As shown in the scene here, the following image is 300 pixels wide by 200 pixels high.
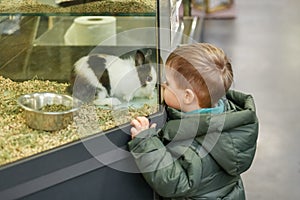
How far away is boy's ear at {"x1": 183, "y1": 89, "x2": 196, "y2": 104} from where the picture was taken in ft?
5.19

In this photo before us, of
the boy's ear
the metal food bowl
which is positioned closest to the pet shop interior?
the metal food bowl

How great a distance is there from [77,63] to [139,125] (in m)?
0.48

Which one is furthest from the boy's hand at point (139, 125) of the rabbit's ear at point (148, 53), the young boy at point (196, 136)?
the rabbit's ear at point (148, 53)

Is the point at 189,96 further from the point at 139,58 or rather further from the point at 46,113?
the point at 46,113

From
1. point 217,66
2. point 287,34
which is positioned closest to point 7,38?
point 217,66

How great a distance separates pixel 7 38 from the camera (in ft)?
Result: 7.11

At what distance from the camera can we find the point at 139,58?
69.9 inches

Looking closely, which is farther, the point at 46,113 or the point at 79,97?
the point at 79,97

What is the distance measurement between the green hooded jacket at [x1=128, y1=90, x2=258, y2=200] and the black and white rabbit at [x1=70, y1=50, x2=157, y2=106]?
163 mm

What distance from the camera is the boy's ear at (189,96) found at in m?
1.58

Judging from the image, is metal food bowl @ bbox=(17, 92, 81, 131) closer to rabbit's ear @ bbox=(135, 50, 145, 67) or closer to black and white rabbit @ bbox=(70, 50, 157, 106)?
black and white rabbit @ bbox=(70, 50, 157, 106)

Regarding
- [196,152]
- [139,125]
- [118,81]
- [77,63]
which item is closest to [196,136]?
[196,152]

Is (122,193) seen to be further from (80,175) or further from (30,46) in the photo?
(30,46)

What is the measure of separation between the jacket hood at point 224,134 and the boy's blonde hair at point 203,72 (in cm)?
7
